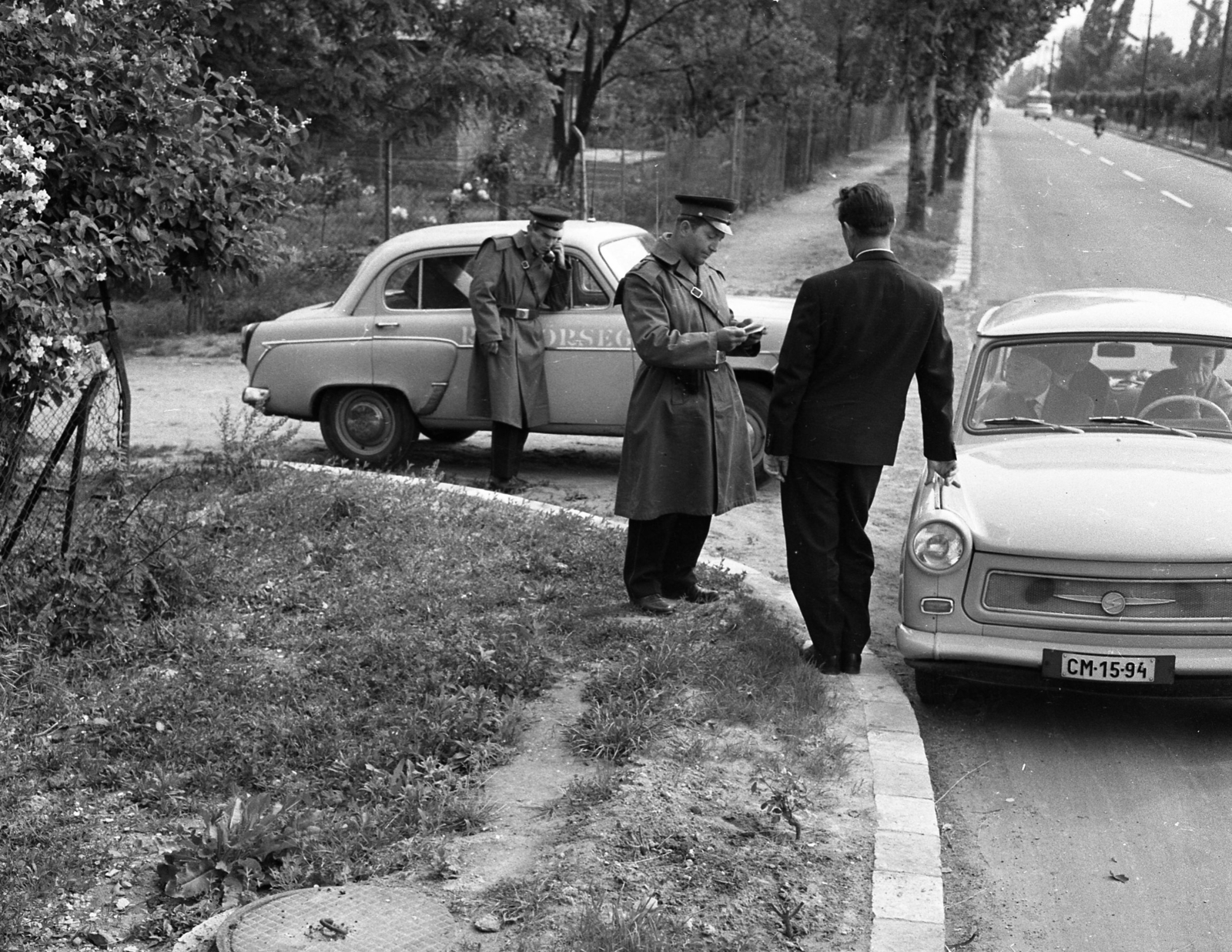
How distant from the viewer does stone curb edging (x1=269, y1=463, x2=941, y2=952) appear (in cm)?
409

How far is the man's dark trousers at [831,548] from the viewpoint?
19.5 ft

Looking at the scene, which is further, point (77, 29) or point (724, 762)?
point (77, 29)

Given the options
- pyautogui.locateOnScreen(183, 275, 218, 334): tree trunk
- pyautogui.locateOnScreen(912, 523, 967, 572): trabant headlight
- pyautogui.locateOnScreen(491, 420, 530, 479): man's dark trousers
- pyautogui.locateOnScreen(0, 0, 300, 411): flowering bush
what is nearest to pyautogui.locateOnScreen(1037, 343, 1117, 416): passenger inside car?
pyautogui.locateOnScreen(912, 523, 967, 572): trabant headlight

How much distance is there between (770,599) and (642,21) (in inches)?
965

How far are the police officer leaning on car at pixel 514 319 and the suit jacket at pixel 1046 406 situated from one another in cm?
335

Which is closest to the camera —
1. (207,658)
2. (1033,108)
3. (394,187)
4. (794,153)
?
(207,658)

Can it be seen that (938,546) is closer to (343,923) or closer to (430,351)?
(343,923)

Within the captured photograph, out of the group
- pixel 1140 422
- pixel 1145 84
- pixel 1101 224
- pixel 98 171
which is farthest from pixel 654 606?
pixel 1145 84

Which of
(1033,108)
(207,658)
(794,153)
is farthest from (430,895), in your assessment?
(1033,108)

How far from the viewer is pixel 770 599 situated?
6883 millimetres

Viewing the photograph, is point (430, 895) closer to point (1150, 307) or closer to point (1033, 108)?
point (1150, 307)

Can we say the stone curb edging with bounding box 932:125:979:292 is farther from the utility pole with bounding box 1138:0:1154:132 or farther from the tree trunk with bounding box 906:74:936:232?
the utility pole with bounding box 1138:0:1154:132

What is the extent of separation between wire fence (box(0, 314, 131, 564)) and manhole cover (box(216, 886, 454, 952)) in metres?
2.64

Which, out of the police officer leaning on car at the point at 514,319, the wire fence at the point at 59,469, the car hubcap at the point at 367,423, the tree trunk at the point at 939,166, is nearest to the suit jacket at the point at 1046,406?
the police officer leaning on car at the point at 514,319
